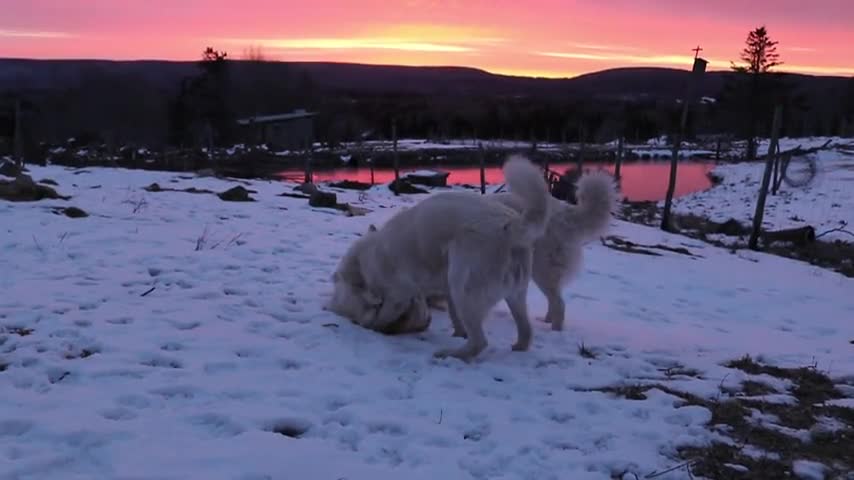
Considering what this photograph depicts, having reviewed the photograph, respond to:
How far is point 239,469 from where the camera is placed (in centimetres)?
324

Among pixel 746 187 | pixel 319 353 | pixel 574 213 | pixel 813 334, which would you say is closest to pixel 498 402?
pixel 319 353

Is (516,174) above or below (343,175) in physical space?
above

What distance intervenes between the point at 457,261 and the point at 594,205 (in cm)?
180

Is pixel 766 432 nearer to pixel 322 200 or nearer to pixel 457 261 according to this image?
pixel 457 261

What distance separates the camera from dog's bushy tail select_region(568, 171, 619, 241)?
636 cm

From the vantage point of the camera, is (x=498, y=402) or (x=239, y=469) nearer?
(x=239, y=469)

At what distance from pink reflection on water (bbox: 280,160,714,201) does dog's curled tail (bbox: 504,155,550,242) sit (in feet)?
76.0

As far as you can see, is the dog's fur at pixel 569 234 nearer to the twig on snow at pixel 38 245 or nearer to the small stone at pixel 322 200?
the twig on snow at pixel 38 245

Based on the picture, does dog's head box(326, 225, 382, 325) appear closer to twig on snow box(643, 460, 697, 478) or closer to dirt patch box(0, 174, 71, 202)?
twig on snow box(643, 460, 697, 478)

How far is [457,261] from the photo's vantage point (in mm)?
5262

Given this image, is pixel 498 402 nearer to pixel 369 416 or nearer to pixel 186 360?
pixel 369 416

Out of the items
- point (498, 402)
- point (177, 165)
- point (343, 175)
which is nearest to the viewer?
point (498, 402)

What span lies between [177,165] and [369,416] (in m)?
26.2

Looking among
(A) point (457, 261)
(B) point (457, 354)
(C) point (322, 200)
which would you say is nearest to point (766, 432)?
(B) point (457, 354)
